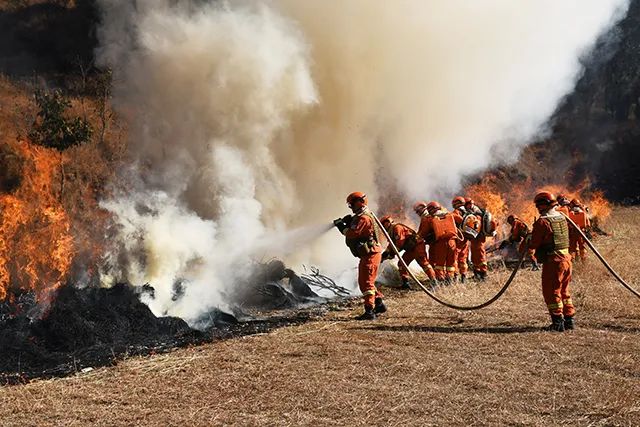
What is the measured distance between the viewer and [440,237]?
11352 mm

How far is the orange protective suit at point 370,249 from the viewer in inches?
345

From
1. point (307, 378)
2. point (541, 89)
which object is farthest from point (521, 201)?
point (307, 378)

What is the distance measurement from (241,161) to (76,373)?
962 cm

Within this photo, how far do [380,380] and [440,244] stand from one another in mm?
6283

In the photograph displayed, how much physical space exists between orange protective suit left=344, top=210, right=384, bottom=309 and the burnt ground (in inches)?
52.9

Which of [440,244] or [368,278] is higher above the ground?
[440,244]

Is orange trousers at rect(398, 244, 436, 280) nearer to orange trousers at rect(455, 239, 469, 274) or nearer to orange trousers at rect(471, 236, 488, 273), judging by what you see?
orange trousers at rect(455, 239, 469, 274)

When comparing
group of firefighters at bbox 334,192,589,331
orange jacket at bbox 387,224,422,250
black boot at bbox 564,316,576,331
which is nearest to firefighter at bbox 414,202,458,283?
group of firefighters at bbox 334,192,589,331

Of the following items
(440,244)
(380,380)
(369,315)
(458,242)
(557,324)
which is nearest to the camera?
(380,380)

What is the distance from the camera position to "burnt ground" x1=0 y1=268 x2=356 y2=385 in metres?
7.61

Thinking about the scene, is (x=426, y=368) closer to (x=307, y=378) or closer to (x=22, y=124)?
(x=307, y=378)

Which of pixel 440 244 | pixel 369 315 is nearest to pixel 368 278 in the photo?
pixel 369 315

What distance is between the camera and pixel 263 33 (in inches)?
627

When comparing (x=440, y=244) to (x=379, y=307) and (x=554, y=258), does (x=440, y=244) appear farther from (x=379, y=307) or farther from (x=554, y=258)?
(x=554, y=258)
